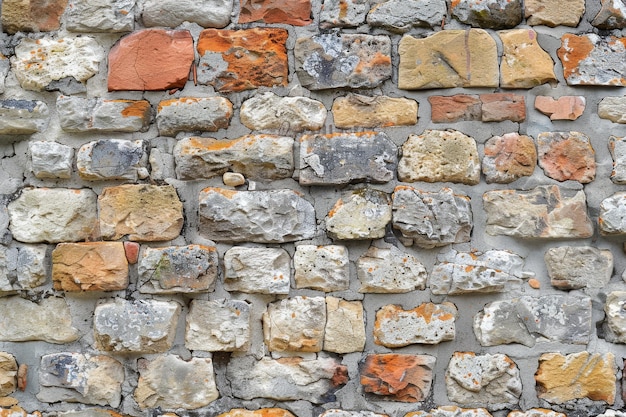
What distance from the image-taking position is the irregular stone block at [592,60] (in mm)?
1778

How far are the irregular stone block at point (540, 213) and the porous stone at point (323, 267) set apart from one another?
1.27 ft

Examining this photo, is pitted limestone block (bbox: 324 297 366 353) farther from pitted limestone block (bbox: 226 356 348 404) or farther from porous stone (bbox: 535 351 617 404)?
porous stone (bbox: 535 351 617 404)

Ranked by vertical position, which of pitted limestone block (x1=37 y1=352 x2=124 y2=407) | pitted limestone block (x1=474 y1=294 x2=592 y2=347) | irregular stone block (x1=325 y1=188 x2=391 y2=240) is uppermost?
irregular stone block (x1=325 y1=188 x2=391 y2=240)

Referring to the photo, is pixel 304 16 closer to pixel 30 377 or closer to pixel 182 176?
pixel 182 176

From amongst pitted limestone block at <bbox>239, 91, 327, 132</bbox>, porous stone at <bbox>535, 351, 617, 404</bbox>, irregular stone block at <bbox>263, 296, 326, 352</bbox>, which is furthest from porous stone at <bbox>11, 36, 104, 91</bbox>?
porous stone at <bbox>535, 351, 617, 404</bbox>

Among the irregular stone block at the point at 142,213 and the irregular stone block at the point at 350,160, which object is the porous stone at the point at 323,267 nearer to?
the irregular stone block at the point at 350,160

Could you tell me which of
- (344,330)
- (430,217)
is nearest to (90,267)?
(344,330)

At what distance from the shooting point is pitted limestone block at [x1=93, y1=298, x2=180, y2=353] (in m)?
1.74

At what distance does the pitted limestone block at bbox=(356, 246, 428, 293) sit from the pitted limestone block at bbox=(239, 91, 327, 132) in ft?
1.24

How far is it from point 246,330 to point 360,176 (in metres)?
0.49

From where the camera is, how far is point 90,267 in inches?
69.6

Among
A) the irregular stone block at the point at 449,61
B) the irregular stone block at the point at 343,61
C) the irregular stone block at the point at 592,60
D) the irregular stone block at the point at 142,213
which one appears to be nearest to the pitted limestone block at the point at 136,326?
the irregular stone block at the point at 142,213

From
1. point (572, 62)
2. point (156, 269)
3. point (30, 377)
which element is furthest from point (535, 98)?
point (30, 377)

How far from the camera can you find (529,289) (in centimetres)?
175
